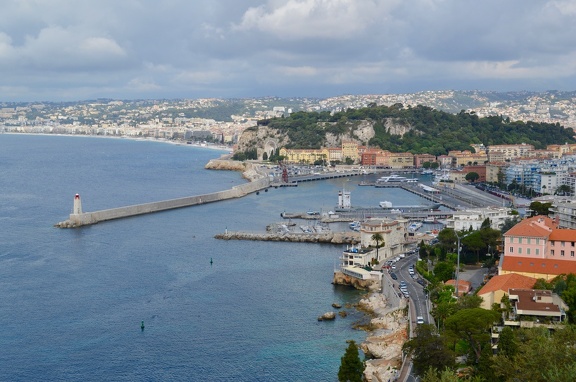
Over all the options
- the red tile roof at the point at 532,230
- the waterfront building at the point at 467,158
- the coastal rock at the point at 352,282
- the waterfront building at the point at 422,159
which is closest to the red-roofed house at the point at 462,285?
the red tile roof at the point at 532,230

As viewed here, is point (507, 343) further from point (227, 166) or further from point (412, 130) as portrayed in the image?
point (412, 130)

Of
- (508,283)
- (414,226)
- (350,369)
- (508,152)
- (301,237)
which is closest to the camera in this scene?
(350,369)

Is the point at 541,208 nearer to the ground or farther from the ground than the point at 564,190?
farther from the ground

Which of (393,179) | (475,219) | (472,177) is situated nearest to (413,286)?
(475,219)

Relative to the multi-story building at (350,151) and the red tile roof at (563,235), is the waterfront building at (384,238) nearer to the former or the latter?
the red tile roof at (563,235)

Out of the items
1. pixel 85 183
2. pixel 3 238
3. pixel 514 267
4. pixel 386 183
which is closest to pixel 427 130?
pixel 386 183

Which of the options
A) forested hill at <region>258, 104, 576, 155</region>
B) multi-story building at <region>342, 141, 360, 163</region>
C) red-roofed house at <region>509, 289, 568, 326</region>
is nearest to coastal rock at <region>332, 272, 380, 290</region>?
red-roofed house at <region>509, 289, 568, 326</region>

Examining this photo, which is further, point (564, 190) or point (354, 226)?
point (564, 190)
